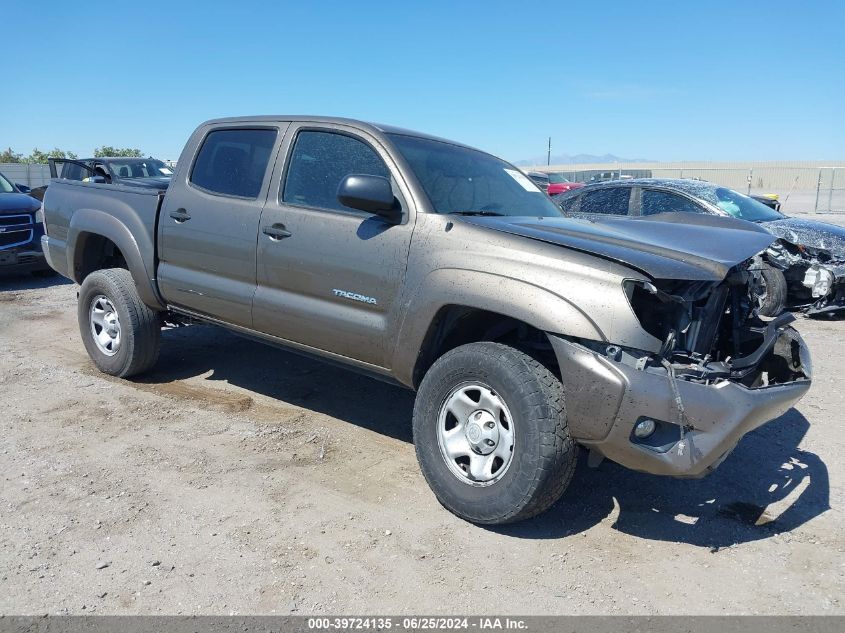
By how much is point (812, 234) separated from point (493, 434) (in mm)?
6715

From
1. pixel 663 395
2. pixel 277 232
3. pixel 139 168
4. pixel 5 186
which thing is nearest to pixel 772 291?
pixel 663 395

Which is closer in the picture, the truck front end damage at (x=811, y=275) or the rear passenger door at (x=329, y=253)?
the rear passenger door at (x=329, y=253)

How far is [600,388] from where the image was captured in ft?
9.58

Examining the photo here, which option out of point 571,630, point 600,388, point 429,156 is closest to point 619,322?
point 600,388

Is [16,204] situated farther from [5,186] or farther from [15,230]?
[5,186]

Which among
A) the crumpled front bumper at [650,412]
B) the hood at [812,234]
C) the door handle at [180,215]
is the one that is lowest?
the crumpled front bumper at [650,412]

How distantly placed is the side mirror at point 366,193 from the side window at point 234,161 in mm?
1110

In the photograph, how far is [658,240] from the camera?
3670mm

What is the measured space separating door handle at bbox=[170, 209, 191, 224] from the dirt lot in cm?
132

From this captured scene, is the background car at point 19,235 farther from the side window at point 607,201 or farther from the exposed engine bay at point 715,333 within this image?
the exposed engine bay at point 715,333

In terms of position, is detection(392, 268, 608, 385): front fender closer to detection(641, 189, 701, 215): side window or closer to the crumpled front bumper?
the crumpled front bumper

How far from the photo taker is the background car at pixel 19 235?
31.6 ft

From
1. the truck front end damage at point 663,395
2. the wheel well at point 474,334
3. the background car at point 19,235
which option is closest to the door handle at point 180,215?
the wheel well at point 474,334

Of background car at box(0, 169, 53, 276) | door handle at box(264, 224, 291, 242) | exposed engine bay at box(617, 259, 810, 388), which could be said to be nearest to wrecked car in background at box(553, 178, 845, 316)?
exposed engine bay at box(617, 259, 810, 388)
